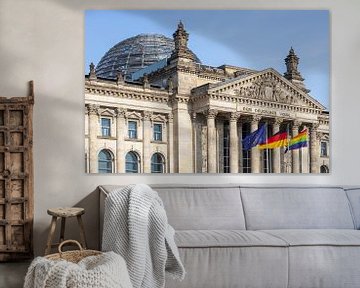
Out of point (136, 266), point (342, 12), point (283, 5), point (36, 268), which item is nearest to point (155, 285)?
point (136, 266)

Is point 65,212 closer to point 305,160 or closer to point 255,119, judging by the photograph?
point 255,119

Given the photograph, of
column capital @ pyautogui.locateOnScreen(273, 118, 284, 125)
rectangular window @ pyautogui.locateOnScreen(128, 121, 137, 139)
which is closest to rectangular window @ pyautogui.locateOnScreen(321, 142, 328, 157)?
column capital @ pyautogui.locateOnScreen(273, 118, 284, 125)

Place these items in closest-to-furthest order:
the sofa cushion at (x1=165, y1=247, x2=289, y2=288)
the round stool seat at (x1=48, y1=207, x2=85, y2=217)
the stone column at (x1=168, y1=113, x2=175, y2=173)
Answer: the sofa cushion at (x1=165, y1=247, x2=289, y2=288) < the round stool seat at (x1=48, y1=207, x2=85, y2=217) < the stone column at (x1=168, y1=113, x2=175, y2=173)

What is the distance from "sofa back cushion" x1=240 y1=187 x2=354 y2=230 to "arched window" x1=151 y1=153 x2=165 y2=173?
0.68 meters

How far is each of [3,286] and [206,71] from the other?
2.22 m

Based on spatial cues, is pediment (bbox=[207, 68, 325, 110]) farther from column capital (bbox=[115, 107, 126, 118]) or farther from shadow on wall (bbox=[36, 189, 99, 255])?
shadow on wall (bbox=[36, 189, 99, 255])

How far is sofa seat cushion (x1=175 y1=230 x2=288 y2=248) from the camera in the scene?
8.79 ft

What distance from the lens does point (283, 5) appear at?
3641mm

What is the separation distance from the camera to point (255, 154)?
11.8 feet

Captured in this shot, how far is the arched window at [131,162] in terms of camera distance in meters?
3.51

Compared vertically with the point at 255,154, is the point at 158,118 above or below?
above

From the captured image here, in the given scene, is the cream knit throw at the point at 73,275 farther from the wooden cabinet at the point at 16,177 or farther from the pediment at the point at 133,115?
the pediment at the point at 133,115

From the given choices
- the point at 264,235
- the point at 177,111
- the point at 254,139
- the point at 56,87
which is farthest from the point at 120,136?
the point at 264,235

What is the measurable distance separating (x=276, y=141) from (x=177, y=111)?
0.88 m
